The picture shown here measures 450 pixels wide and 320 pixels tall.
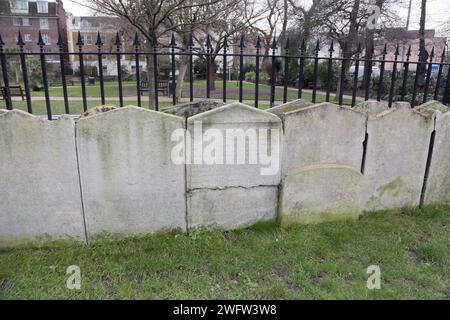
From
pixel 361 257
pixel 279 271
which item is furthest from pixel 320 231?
pixel 279 271

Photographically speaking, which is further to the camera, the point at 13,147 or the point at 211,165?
the point at 211,165

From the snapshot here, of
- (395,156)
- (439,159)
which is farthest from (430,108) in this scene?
(395,156)

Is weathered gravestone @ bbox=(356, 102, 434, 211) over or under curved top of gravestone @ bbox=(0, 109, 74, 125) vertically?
under

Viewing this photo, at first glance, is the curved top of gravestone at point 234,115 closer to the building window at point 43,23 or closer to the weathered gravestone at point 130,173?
the weathered gravestone at point 130,173

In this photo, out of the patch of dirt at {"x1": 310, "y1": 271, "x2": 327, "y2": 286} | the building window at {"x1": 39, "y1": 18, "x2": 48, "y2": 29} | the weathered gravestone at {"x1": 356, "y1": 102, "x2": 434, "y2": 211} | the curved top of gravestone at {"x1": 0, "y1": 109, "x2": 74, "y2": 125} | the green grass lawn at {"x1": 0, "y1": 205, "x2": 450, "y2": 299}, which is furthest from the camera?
the building window at {"x1": 39, "y1": 18, "x2": 48, "y2": 29}

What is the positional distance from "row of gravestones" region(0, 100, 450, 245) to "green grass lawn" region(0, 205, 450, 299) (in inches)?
8.4

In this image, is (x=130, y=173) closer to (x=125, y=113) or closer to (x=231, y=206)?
(x=125, y=113)

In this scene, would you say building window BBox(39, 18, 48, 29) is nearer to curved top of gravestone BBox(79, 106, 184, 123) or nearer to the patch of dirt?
curved top of gravestone BBox(79, 106, 184, 123)

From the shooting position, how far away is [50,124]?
9.55 feet

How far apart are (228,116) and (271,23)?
25.5 meters

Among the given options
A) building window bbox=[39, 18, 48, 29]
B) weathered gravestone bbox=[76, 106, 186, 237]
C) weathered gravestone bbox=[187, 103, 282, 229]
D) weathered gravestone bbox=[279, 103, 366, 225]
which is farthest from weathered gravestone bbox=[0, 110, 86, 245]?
building window bbox=[39, 18, 48, 29]

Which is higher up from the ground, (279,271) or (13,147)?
(13,147)

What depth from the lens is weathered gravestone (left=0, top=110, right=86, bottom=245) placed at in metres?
2.89
